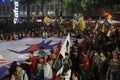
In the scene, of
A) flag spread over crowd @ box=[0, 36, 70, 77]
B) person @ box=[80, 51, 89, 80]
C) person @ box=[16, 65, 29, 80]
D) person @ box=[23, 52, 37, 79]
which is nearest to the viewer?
person @ box=[16, 65, 29, 80]

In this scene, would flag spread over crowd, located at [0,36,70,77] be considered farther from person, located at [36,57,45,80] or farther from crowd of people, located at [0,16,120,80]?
person, located at [36,57,45,80]

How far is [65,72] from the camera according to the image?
14734 mm

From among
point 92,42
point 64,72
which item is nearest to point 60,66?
point 64,72

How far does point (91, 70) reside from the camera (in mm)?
16547

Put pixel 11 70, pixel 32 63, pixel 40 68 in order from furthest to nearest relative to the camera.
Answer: pixel 32 63
pixel 40 68
pixel 11 70

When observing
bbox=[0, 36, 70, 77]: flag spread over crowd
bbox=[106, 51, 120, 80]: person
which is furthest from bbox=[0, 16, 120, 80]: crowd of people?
bbox=[0, 36, 70, 77]: flag spread over crowd

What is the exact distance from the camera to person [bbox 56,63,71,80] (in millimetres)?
14633

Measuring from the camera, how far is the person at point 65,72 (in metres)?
14.6

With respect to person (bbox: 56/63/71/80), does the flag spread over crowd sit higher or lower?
higher

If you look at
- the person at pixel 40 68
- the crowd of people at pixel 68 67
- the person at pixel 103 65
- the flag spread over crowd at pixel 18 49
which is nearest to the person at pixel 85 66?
the crowd of people at pixel 68 67

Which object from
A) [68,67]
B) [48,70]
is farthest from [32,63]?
[68,67]

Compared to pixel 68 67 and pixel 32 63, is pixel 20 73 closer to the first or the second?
pixel 32 63

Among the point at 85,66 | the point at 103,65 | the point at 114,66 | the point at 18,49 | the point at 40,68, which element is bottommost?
the point at 85,66

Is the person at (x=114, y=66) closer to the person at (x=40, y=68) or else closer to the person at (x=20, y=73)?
the person at (x=40, y=68)
